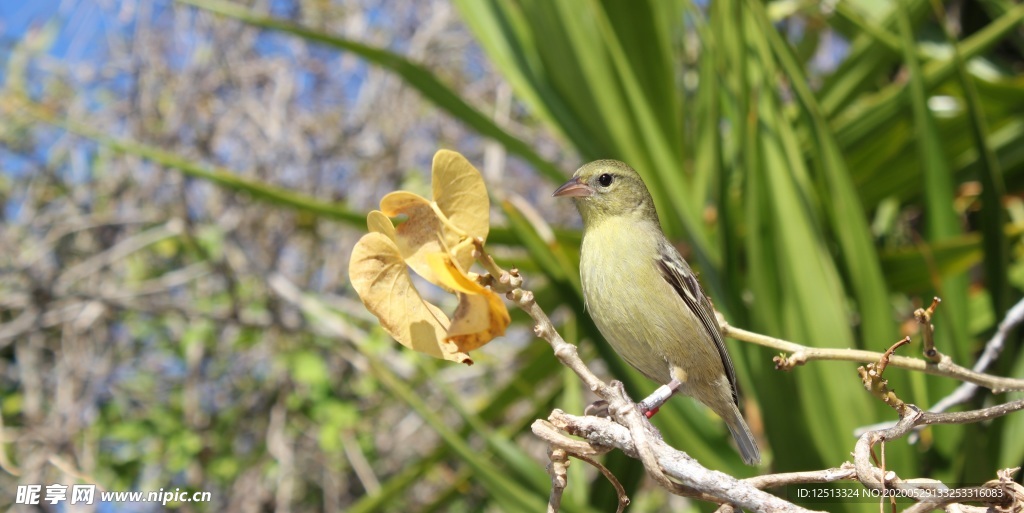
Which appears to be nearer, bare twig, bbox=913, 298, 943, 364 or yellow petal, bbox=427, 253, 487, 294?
yellow petal, bbox=427, 253, 487, 294

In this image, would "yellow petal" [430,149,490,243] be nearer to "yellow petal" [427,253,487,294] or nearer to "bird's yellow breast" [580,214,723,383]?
"yellow petal" [427,253,487,294]

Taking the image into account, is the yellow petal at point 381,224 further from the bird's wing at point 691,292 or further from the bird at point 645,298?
the bird's wing at point 691,292

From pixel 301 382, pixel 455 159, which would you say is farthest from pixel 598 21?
pixel 301 382

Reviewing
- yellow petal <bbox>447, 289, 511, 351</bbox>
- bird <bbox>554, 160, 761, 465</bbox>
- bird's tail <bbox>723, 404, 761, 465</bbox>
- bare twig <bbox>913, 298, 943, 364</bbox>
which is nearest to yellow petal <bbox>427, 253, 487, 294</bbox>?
yellow petal <bbox>447, 289, 511, 351</bbox>

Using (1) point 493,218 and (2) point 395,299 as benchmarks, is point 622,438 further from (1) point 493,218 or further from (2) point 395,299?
(1) point 493,218

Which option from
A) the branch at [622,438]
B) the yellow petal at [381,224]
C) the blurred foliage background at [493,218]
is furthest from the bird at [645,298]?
the yellow petal at [381,224]

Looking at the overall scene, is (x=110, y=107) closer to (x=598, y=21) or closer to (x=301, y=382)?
(x=301, y=382)
